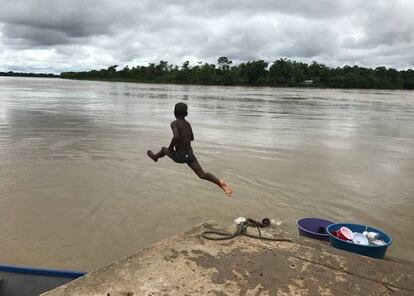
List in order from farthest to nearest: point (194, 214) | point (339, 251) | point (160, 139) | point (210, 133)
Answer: point (210, 133) → point (160, 139) → point (194, 214) → point (339, 251)

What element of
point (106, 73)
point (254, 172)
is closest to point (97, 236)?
point (254, 172)

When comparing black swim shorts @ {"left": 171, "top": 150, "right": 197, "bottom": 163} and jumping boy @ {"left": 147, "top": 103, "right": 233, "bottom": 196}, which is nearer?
jumping boy @ {"left": 147, "top": 103, "right": 233, "bottom": 196}

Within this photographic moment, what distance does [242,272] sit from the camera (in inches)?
163

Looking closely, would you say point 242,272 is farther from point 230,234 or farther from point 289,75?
point 289,75

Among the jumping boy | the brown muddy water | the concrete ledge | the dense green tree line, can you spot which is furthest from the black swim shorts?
the dense green tree line

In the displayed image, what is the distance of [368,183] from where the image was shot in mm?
9578

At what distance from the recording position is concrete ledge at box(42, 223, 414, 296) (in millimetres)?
3814

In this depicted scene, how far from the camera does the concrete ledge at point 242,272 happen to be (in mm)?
3814

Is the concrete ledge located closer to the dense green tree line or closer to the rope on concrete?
the rope on concrete

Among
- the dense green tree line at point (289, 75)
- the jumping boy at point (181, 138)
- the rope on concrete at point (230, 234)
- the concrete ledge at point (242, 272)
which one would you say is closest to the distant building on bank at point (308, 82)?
the dense green tree line at point (289, 75)

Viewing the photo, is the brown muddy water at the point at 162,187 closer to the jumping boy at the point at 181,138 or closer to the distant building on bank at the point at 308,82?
the jumping boy at the point at 181,138

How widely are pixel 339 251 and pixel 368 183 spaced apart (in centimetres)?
527

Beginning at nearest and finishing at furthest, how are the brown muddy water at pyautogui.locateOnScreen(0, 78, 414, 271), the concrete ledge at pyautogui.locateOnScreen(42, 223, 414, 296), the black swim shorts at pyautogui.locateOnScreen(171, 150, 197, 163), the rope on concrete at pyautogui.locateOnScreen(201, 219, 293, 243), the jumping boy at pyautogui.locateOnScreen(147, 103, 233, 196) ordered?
the concrete ledge at pyautogui.locateOnScreen(42, 223, 414, 296) → the jumping boy at pyautogui.locateOnScreen(147, 103, 233, 196) → the black swim shorts at pyautogui.locateOnScreen(171, 150, 197, 163) → the rope on concrete at pyautogui.locateOnScreen(201, 219, 293, 243) → the brown muddy water at pyautogui.locateOnScreen(0, 78, 414, 271)

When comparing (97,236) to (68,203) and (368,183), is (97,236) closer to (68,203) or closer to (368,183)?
(68,203)
